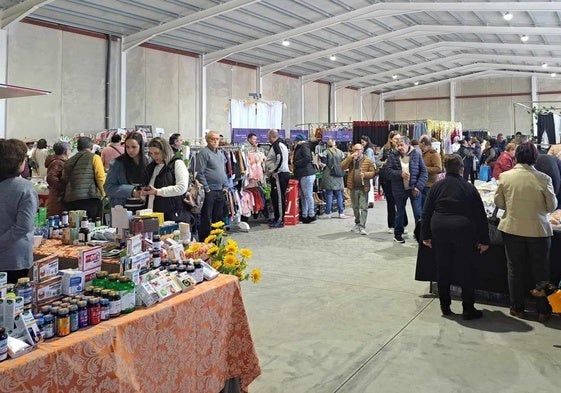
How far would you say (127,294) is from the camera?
6.67 ft

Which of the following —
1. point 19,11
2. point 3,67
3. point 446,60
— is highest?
point 446,60

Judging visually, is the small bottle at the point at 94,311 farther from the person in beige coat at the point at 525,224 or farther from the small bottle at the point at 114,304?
the person in beige coat at the point at 525,224

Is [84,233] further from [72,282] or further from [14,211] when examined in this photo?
[72,282]

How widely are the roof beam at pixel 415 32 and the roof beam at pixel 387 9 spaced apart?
179 centimetres

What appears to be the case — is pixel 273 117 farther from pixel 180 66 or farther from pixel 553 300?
pixel 553 300

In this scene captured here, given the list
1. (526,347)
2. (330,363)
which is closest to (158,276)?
(330,363)

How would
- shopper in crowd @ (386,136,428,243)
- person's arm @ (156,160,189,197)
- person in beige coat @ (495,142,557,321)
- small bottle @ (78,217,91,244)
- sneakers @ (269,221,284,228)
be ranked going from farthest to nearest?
sneakers @ (269,221,284,228) < shopper in crowd @ (386,136,428,243) < person's arm @ (156,160,189,197) < person in beige coat @ (495,142,557,321) < small bottle @ (78,217,91,244)

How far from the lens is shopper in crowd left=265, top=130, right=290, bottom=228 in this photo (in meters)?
8.38

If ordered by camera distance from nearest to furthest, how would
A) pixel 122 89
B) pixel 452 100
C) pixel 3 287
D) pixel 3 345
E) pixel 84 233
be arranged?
pixel 3 345
pixel 3 287
pixel 84 233
pixel 122 89
pixel 452 100

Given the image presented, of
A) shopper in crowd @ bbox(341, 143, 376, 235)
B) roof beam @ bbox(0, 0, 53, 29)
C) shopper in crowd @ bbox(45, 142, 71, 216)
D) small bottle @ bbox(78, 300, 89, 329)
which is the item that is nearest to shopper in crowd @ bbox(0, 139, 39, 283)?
small bottle @ bbox(78, 300, 89, 329)

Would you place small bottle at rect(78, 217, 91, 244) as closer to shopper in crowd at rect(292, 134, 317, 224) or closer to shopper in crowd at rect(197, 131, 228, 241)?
shopper in crowd at rect(197, 131, 228, 241)

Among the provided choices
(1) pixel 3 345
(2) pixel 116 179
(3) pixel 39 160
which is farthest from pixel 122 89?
(1) pixel 3 345

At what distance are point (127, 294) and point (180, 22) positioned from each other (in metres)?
9.27

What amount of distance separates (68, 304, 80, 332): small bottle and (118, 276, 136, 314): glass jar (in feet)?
0.67
